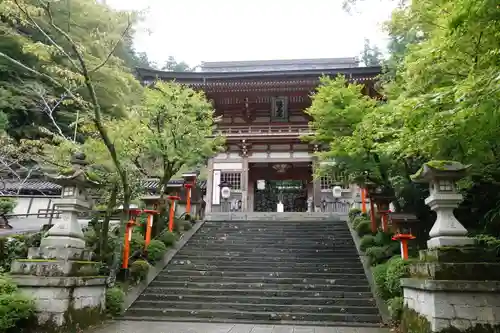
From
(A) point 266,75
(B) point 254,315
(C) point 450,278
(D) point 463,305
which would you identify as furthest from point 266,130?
(D) point 463,305

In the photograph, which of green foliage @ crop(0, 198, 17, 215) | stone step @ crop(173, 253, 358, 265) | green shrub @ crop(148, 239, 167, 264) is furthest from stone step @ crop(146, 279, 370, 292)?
green foliage @ crop(0, 198, 17, 215)

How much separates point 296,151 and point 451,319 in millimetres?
16203

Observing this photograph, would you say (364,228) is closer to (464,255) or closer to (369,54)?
(464,255)

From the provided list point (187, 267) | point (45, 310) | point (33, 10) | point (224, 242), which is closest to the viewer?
point (45, 310)

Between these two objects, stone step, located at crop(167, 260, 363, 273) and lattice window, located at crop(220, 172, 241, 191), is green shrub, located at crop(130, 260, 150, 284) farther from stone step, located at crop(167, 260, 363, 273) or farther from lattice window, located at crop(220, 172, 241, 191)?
lattice window, located at crop(220, 172, 241, 191)

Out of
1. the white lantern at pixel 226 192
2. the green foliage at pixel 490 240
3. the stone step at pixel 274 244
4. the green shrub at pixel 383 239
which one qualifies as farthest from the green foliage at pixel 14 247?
the white lantern at pixel 226 192

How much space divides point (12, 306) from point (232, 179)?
15.6 metres

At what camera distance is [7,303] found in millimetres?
5660

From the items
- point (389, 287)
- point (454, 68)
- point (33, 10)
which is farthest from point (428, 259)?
point (33, 10)

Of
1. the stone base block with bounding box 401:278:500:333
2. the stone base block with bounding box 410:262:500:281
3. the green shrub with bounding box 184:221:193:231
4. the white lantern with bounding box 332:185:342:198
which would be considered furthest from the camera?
the white lantern with bounding box 332:185:342:198

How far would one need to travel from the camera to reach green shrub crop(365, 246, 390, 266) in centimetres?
951

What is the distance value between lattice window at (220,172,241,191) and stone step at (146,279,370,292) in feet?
37.4

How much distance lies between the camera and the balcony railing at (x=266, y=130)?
66.0 ft

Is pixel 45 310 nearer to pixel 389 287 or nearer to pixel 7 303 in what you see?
pixel 7 303
